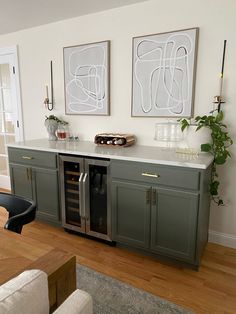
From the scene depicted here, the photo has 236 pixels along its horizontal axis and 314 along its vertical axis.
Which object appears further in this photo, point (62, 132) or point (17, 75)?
point (17, 75)

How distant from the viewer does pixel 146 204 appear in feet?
7.03

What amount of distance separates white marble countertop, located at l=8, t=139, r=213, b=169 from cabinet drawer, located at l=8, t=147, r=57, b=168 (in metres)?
0.06

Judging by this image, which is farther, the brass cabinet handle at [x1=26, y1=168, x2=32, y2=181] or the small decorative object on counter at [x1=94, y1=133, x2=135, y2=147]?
the brass cabinet handle at [x1=26, y1=168, x2=32, y2=181]

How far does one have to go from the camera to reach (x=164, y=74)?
2.45 m

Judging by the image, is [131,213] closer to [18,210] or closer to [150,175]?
[150,175]

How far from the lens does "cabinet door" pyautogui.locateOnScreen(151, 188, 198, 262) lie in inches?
77.4

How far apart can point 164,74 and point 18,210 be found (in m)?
1.86

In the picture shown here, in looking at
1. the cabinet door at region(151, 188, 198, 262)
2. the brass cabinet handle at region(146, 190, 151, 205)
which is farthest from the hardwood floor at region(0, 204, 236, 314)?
the brass cabinet handle at region(146, 190, 151, 205)

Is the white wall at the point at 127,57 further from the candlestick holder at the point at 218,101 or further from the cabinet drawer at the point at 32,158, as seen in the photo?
the cabinet drawer at the point at 32,158

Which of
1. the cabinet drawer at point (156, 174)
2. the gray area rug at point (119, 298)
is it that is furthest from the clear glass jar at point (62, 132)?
the gray area rug at point (119, 298)

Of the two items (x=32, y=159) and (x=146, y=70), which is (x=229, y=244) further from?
(x=32, y=159)

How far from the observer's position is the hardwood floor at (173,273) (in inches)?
69.6

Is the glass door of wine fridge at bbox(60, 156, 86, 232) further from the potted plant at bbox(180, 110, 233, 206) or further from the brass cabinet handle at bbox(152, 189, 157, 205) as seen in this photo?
the potted plant at bbox(180, 110, 233, 206)

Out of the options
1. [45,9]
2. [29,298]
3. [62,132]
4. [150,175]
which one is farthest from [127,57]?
[29,298]
